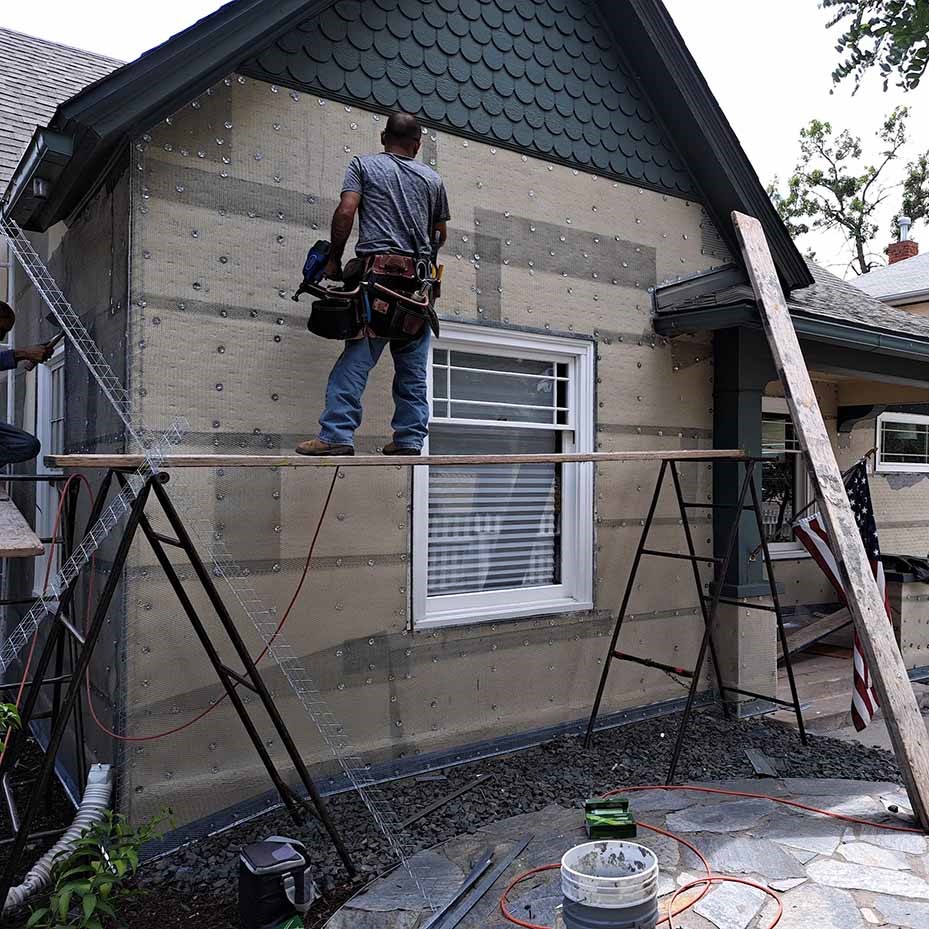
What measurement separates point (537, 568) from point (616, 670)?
0.96 meters

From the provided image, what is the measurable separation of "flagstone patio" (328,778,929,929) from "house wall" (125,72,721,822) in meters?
1.08

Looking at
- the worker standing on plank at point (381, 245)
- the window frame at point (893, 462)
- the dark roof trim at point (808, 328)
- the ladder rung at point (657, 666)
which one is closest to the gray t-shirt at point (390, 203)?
the worker standing on plank at point (381, 245)

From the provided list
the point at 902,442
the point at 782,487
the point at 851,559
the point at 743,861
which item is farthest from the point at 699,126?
the point at 902,442

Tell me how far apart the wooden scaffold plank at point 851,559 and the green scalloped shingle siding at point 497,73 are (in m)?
1.37

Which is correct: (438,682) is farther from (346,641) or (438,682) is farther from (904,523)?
(904,523)

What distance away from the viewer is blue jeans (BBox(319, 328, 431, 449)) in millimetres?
4027

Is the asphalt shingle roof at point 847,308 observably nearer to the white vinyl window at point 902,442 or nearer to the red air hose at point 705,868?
the white vinyl window at point 902,442

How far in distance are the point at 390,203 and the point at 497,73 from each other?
1.96 metres

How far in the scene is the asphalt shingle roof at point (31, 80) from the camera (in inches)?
256

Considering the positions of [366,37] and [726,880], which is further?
[366,37]

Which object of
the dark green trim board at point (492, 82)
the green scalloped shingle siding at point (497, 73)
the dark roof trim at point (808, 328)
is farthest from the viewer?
the dark roof trim at point (808, 328)

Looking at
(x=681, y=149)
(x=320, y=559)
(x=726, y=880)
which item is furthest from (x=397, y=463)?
(x=681, y=149)

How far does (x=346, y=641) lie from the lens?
4.68 meters

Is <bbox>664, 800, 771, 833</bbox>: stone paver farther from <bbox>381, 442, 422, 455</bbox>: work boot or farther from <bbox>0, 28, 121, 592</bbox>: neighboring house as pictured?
<bbox>0, 28, 121, 592</bbox>: neighboring house
